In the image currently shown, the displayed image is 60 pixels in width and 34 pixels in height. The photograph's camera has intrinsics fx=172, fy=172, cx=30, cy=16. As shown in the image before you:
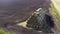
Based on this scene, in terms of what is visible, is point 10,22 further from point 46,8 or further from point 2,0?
point 46,8

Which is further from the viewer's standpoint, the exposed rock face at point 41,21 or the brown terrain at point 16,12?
the exposed rock face at point 41,21

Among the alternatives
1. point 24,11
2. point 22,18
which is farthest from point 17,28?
point 24,11

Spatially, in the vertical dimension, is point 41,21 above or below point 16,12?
below

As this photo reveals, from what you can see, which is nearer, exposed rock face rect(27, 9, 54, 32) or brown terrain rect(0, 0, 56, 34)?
brown terrain rect(0, 0, 56, 34)
